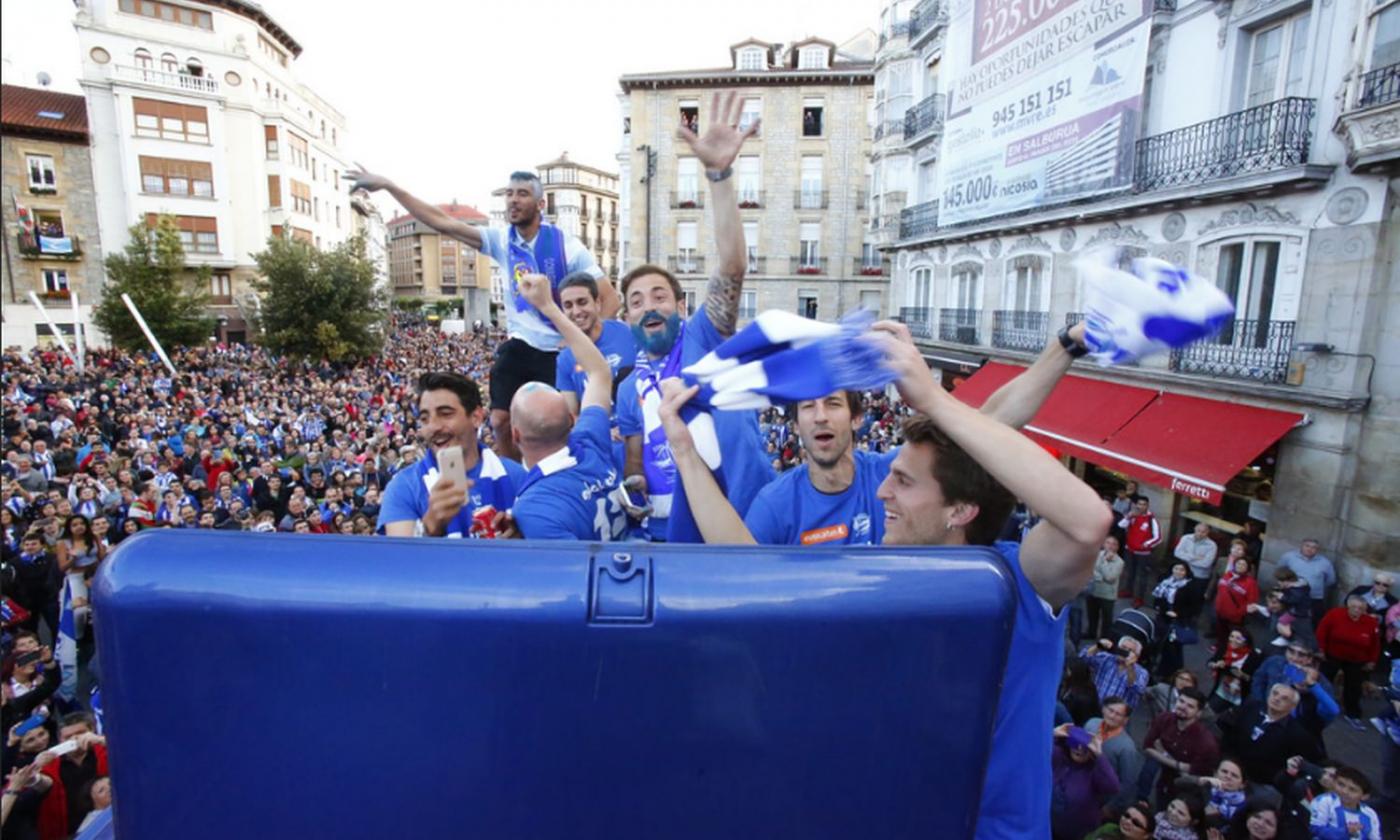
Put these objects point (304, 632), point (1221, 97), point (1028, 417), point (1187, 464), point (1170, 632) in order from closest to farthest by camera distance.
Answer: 1. point (304, 632)
2. point (1028, 417)
3. point (1170, 632)
4. point (1187, 464)
5. point (1221, 97)

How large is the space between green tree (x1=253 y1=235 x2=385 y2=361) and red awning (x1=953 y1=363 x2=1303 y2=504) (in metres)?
24.7

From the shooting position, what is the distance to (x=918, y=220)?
21.8 m

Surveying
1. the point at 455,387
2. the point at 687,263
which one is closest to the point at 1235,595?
the point at 455,387

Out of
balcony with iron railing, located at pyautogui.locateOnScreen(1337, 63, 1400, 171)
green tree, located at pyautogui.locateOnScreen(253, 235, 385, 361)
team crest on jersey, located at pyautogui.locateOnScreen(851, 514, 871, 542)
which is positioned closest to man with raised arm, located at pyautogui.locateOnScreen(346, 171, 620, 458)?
team crest on jersey, located at pyautogui.locateOnScreen(851, 514, 871, 542)

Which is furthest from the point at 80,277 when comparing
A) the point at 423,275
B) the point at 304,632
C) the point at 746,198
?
the point at 423,275

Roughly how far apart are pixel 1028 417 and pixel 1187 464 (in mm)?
10662

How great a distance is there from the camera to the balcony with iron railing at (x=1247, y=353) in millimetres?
10836

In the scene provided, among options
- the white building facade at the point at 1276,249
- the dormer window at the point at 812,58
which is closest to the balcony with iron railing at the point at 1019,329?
the white building facade at the point at 1276,249

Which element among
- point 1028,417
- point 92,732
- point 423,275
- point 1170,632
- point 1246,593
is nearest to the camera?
point 1028,417

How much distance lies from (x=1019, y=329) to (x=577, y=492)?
16.4 meters

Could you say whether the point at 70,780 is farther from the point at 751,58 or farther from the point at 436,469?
the point at 751,58

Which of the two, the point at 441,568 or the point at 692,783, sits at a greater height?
the point at 441,568

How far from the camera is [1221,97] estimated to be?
1191cm

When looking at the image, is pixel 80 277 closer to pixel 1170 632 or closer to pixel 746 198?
pixel 746 198
